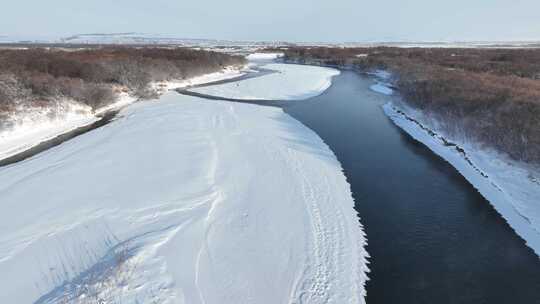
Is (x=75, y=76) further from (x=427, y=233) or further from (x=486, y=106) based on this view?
(x=486, y=106)

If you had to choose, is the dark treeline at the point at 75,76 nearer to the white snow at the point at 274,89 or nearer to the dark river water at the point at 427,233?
the dark river water at the point at 427,233

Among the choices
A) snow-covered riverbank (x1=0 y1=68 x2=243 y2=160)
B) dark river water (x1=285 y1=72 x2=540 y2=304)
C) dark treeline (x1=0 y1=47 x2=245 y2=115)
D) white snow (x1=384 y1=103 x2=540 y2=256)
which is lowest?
dark river water (x1=285 y1=72 x2=540 y2=304)

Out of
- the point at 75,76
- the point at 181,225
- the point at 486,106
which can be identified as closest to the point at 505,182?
the point at 486,106

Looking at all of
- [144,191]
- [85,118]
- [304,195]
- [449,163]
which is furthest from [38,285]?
[85,118]

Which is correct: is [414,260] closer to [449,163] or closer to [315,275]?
[315,275]

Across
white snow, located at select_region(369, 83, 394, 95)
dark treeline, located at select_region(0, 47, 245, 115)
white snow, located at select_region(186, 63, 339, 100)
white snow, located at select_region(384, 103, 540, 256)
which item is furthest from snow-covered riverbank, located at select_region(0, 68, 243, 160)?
white snow, located at select_region(369, 83, 394, 95)

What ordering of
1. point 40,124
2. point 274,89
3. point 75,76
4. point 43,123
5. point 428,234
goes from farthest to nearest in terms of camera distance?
point 274,89, point 75,76, point 43,123, point 40,124, point 428,234

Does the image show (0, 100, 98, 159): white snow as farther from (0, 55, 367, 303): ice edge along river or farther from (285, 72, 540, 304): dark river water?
(285, 72, 540, 304): dark river water
